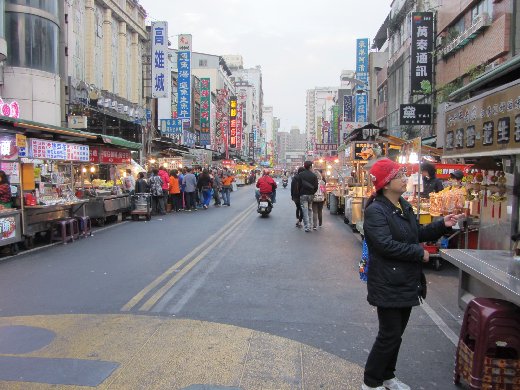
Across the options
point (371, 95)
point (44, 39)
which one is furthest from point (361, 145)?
point (371, 95)

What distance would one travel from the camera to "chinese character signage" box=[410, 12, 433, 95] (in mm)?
22594

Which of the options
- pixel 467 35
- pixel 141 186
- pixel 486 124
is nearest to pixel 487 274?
pixel 486 124

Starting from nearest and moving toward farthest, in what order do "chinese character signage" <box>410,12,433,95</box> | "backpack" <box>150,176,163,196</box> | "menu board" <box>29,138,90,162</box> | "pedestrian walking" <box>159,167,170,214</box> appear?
"menu board" <box>29,138,90,162</box>
"backpack" <box>150,176,163,196</box>
"pedestrian walking" <box>159,167,170,214</box>
"chinese character signage" <box>410,12,433,95</box>

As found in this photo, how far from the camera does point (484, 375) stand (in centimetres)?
352

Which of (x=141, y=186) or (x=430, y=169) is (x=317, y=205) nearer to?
(x=430, y=169)

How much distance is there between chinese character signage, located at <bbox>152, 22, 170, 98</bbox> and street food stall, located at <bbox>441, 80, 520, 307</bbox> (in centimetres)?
2501

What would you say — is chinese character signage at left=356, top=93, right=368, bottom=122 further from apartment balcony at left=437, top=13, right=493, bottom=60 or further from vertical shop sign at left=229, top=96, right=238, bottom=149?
vertical shop sign at left=229, top=96, right=238, bottom=149

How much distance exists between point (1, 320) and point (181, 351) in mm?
2556

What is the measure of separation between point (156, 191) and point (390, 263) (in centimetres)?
1632

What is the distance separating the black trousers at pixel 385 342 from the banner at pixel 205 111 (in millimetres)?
53098

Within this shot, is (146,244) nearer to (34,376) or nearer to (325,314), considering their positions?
(325,314)

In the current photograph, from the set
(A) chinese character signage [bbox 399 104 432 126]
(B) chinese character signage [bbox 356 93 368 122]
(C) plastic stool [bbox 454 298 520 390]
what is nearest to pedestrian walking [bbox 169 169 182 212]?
(A) chinese character signage [bbox 399 104 432 126]

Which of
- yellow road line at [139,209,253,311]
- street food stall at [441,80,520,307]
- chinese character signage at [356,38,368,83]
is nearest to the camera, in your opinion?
street food stall at [441,80,520,307]

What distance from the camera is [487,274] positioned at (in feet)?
12.4
